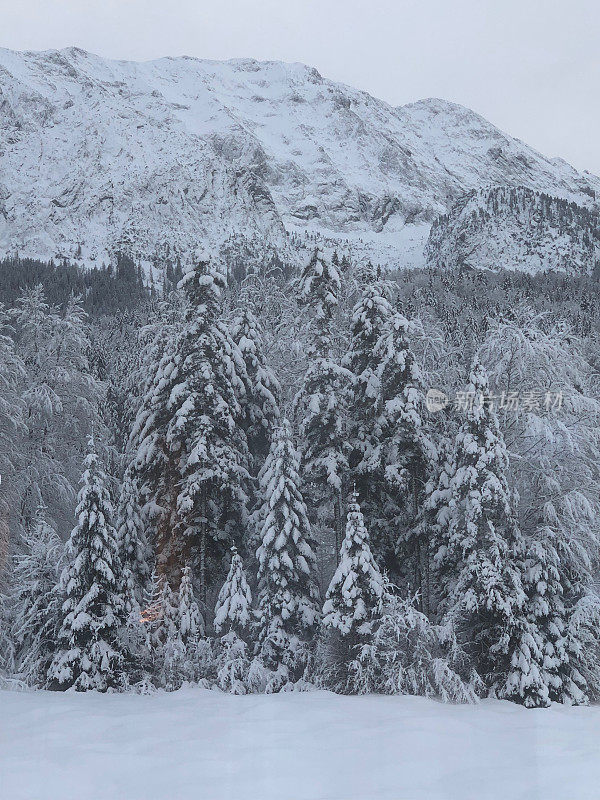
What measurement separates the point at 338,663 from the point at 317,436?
740cm

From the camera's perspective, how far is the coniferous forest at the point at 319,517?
1678 cm

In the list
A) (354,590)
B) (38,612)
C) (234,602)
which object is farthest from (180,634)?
(354,590)

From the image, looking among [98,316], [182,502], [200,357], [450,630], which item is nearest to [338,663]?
[450,630]

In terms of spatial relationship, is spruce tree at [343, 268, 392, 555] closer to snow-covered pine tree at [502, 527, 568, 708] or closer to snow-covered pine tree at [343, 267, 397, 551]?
snow-covered pine tree at [343, 267, 397, 551]

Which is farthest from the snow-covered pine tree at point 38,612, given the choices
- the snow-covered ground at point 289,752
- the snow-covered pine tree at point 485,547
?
the snow-covered pine tree at point 485,547

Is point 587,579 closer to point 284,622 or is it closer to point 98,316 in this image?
point 284,622

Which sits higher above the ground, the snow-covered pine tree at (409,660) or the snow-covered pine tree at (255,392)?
the snow-covered pine tree at (255,392)

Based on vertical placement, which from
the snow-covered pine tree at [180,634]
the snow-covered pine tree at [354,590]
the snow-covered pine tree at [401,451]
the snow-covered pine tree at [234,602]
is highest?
the snow-covered pine tree at [401,451]

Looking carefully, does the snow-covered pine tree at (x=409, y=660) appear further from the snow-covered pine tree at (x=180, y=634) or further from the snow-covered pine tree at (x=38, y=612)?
the snow-covered pine tree at (x=38, y=612)

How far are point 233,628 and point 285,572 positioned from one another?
195 centimetres

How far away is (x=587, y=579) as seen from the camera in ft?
60.1

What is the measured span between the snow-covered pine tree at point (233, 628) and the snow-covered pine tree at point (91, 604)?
2424 mm

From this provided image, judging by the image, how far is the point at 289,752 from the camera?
9109 mm

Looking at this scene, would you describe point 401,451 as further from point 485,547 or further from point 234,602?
point 234,602
